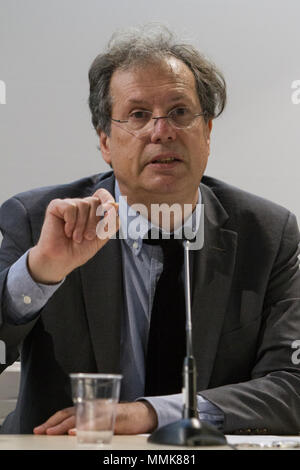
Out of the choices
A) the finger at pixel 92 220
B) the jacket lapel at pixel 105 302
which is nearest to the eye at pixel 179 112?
the jacket lapel at pixel 105 302

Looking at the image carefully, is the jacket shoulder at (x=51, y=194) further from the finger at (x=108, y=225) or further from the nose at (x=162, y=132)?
the finger at (x=108, y=225)

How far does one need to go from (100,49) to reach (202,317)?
1.08 m

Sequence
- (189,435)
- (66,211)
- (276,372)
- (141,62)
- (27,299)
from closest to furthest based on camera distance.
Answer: (189,435) < (66,211) < (27,299) < (276,372) < (141,62)

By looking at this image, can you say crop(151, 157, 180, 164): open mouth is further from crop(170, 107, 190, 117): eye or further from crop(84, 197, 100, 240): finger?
crop(84, 197, 100, 240): finger

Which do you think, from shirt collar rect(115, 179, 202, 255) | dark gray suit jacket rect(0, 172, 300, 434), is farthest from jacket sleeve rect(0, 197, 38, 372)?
shirt collar rect(115, 179, 202, 255)

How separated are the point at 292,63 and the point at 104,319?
127 centimetres

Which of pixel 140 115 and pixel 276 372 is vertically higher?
pixel 140 115

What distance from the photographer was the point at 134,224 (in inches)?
81.4

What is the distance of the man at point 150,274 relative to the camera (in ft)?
6.04

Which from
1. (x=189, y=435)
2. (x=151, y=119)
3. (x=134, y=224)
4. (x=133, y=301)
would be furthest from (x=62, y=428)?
(x=151, y=119)

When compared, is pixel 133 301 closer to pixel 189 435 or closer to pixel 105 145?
pixel 105 145

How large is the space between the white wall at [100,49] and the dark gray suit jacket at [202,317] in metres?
0.39

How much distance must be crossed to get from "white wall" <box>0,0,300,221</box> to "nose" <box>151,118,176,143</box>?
0.54 m
